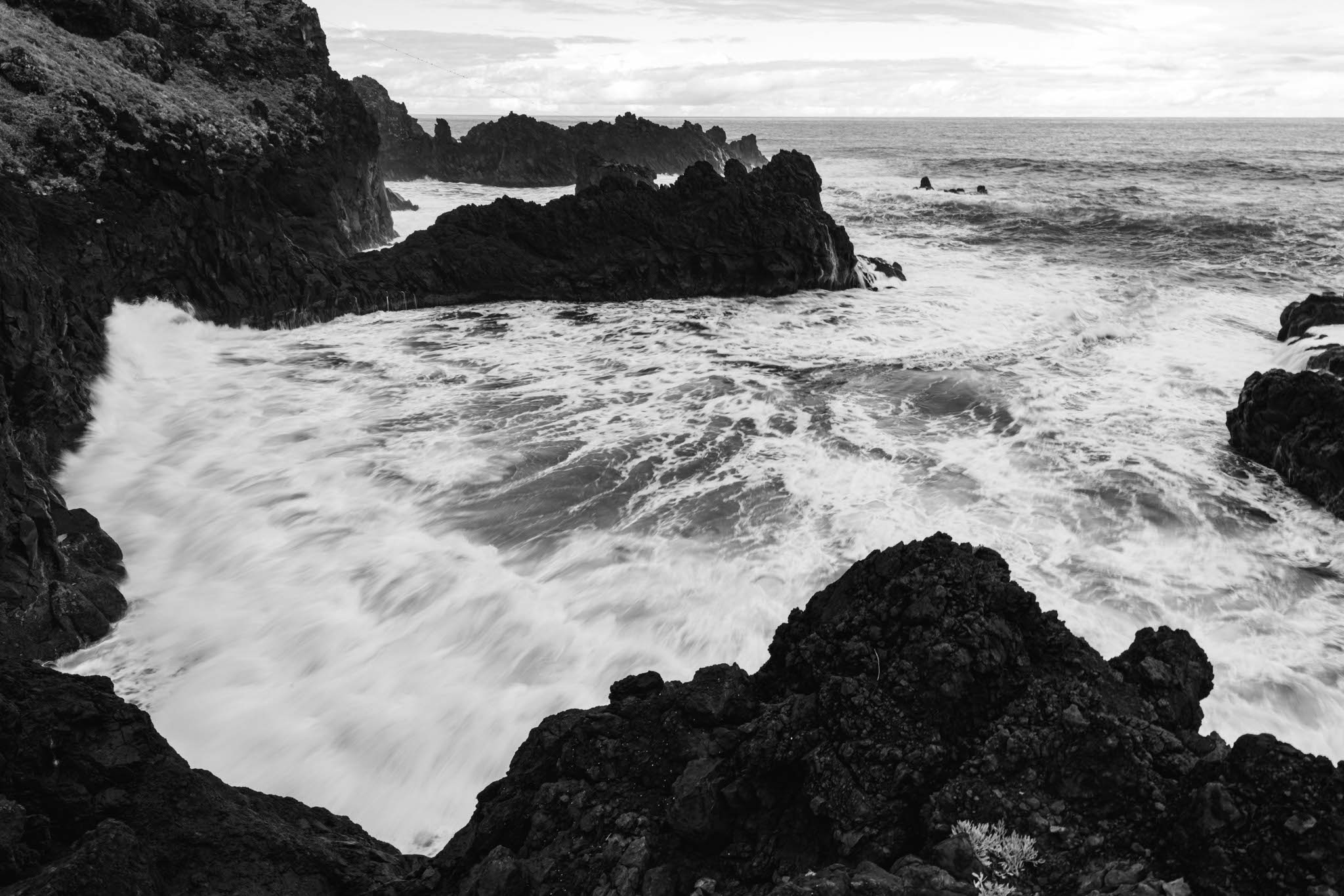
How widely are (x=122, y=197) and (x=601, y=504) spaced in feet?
36.1

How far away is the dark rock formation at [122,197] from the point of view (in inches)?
296

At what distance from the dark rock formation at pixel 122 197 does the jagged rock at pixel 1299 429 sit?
12.4 metres

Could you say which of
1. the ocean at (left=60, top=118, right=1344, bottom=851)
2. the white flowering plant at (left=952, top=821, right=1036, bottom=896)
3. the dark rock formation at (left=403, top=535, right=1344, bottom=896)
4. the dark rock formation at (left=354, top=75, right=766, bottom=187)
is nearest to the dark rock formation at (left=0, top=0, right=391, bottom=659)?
the ocean at (left=60, top=118, right=1344, bottom=851)

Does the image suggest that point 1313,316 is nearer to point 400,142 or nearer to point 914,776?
point 914,776

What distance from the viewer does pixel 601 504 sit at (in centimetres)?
989

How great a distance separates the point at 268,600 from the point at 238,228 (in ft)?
38.7

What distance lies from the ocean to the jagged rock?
0.28m

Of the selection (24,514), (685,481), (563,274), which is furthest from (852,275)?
(24,514)

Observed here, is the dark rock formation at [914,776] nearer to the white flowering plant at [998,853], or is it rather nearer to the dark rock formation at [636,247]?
the white flowering plant at [998,853]

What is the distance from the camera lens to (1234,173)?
49.9 m

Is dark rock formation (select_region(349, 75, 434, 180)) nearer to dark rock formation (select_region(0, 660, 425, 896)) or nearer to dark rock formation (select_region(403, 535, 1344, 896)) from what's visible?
dark rock formation (select_region(0, 660, 425, 896))

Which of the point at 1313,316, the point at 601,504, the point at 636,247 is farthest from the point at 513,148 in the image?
the point at 601,504

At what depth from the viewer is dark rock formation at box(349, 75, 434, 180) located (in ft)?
164

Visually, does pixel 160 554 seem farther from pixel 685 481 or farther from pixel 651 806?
pixel 651 806
